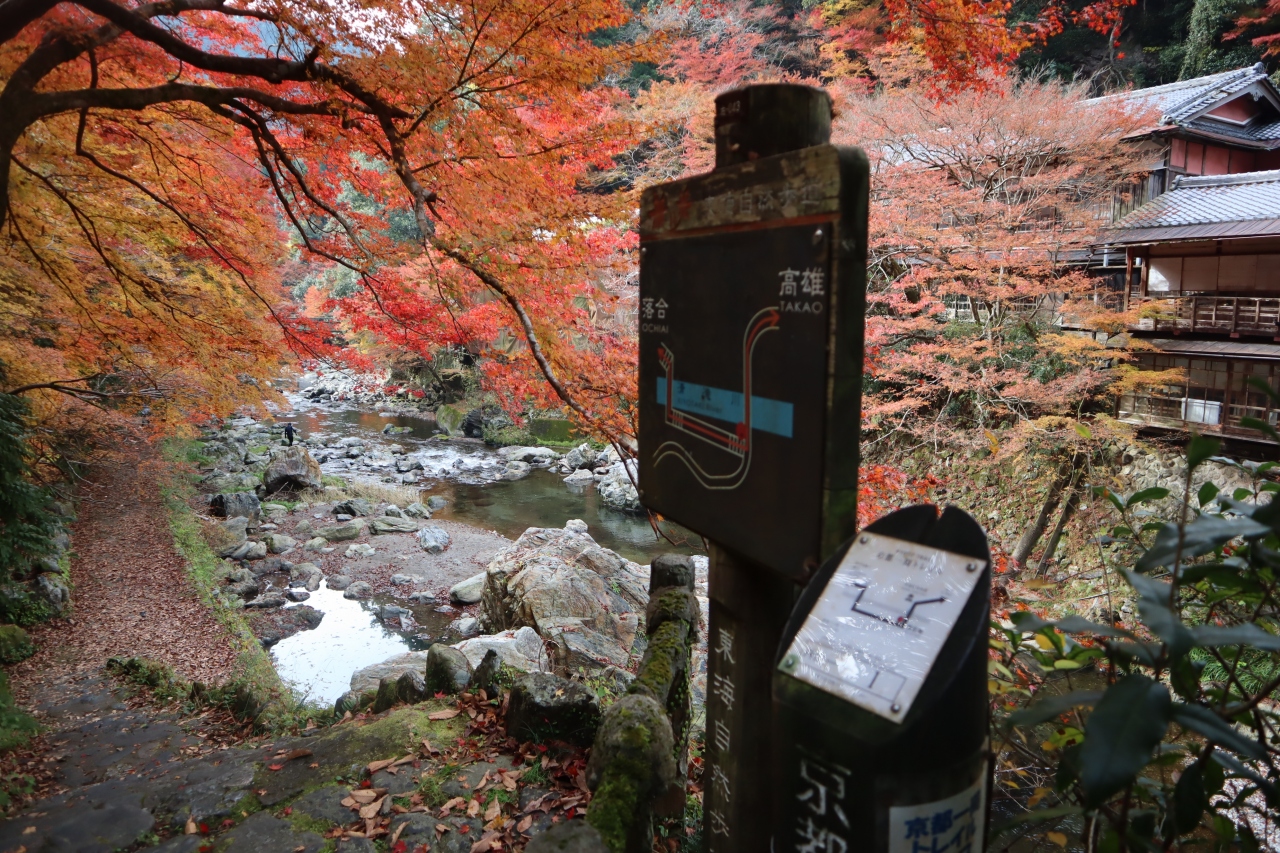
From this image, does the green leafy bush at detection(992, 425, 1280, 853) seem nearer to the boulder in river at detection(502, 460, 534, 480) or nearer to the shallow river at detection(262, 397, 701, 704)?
the shallow river at detection(262, 397, 701, 704)

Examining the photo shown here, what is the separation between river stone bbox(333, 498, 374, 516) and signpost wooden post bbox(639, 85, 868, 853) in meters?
14.9

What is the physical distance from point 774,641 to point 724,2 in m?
23.6

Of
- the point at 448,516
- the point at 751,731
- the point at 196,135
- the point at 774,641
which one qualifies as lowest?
the point at 448,516

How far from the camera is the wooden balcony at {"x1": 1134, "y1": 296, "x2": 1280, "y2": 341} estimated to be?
9.74 metres

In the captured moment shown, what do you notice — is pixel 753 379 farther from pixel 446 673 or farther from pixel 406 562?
pixel 406 562

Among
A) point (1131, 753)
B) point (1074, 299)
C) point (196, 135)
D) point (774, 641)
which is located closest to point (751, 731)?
point (774, 641)

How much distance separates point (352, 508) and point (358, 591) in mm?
4228

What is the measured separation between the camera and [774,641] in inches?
81.1

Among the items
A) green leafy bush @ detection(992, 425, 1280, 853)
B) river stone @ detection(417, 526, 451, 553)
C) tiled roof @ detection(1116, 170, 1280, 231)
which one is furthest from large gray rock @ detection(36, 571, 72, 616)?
tiled roof @ detection(1116, 170, 1280, 231)

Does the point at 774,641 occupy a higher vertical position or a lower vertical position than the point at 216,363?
lower

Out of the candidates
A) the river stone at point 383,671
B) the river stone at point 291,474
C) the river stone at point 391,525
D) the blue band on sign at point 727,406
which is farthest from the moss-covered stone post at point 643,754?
the river stone at point 291,474

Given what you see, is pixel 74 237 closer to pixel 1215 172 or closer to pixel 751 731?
pixel 751 731

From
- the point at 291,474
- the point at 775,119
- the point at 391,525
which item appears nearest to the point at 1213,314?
the point at 775,119

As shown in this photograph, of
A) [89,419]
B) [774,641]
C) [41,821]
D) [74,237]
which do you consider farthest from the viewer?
[89,419]
